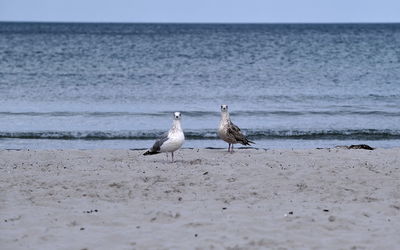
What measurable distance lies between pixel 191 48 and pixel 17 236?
221 feet

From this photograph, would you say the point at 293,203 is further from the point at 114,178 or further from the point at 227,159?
the point at 227,159

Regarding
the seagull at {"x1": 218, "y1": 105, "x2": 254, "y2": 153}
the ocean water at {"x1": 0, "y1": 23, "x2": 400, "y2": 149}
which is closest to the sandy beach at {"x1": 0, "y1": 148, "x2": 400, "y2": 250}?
the seagull at {"x1": 218, "y1": 105, "x2": 254, "y2": 153}

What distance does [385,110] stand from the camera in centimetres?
2628

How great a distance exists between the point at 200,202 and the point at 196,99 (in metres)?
20.3

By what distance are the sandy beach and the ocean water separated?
5.42m

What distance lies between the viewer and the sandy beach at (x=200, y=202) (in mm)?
8367

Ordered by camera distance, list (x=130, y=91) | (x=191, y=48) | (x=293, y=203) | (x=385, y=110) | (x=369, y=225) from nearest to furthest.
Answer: (x=369, y=225)
(x=293, y=203)
(x=385, y=110)
(x=130, y=91)
(x=191, y=48)

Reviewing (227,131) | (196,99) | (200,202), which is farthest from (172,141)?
(196,99)

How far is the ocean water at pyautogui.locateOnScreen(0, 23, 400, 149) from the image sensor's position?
66.2ft

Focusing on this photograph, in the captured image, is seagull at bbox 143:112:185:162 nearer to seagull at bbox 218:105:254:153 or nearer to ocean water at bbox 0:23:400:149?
seagull at bbox 218:105:254:153

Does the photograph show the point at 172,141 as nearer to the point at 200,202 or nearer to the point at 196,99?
the point at 200,202

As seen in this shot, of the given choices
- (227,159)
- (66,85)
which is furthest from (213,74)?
(227,159)

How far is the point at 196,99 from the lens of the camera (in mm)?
30344

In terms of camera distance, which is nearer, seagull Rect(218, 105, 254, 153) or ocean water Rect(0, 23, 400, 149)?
seagull Rect(218, 105, 254, 153)
